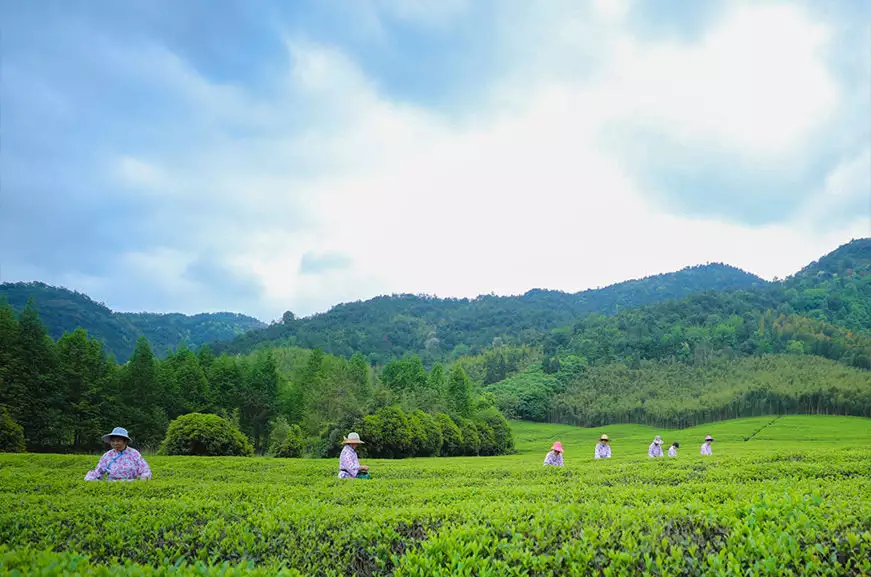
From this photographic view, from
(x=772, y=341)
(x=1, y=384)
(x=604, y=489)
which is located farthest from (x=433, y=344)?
(x=604, y=489)

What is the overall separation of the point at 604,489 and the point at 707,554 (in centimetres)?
411

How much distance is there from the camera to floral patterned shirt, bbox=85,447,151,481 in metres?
10.2

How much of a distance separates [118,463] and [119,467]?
8cm

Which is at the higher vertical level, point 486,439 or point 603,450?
point 603,450

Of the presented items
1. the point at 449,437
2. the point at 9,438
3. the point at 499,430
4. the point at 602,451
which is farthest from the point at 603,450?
the point at 499,430

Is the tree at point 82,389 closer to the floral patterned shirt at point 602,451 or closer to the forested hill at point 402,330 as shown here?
the floral patterned shirt at point 602,451

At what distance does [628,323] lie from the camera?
118312 millimetres

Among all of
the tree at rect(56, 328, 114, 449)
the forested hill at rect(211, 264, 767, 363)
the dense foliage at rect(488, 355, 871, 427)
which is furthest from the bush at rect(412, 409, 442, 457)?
the forested hill at rect(211, 264, 767, 363)

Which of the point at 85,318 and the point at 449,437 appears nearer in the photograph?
the point at 449,437

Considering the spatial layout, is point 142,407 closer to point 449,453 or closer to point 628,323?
point 449,453

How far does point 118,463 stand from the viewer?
10438mm

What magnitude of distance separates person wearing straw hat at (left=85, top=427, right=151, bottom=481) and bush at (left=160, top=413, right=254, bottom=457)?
1456cm

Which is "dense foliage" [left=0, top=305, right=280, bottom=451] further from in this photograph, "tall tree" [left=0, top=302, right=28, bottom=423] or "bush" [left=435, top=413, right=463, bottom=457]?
"bush" [left=435, top=413, right=463, bottom=457]

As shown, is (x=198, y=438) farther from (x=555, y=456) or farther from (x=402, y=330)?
(x=402, y=330)
